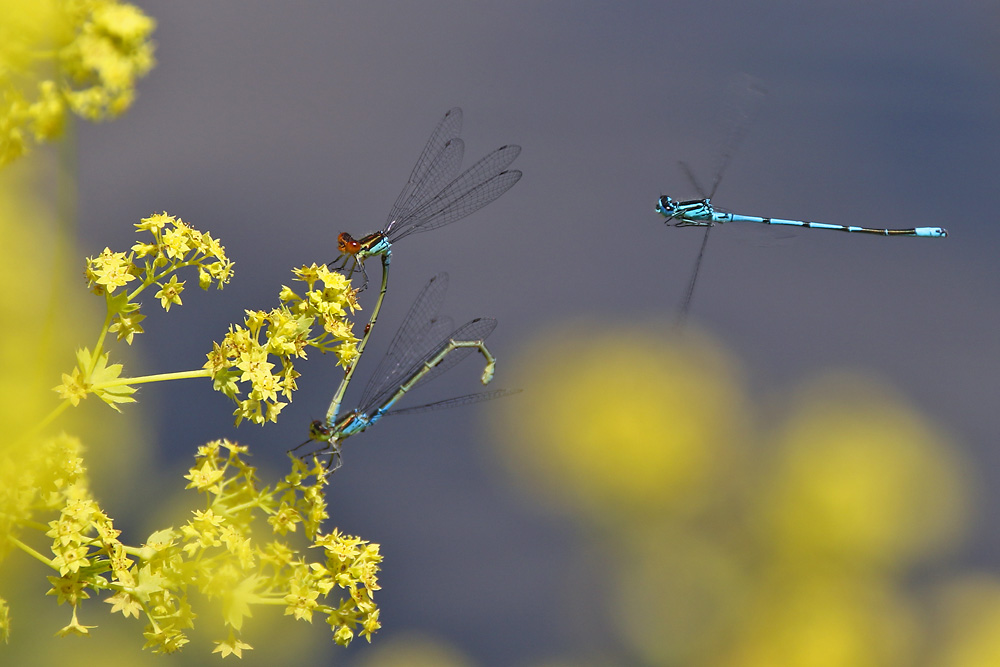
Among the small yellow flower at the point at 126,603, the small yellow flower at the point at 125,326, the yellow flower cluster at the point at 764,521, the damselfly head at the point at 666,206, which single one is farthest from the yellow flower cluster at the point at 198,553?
the damselfly head at the point at 666,206

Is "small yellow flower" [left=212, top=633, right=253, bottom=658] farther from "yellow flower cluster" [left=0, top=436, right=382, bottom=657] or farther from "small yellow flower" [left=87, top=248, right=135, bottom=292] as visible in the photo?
"small yellow flower" [left=87, top=248, right=135, bottom=292]

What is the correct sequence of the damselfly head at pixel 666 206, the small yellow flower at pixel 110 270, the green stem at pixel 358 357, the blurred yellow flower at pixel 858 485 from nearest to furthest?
the small yellow flower at pixel 110 270, the green stem at pixel 358 357, the blurred yellow flower at pixel 858 485, the damselfly head at pixel 666 206

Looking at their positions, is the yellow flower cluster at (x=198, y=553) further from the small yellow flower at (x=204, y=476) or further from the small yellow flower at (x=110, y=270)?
the small yellow flower at (x=110, y=270)

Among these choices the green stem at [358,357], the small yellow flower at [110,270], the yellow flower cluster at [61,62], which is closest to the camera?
the yellow flower cluster at [61,62]

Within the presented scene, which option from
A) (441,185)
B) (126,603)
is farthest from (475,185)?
(126,603)

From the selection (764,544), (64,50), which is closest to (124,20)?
(64,50)

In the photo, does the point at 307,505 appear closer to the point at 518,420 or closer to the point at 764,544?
the point at 764,544
